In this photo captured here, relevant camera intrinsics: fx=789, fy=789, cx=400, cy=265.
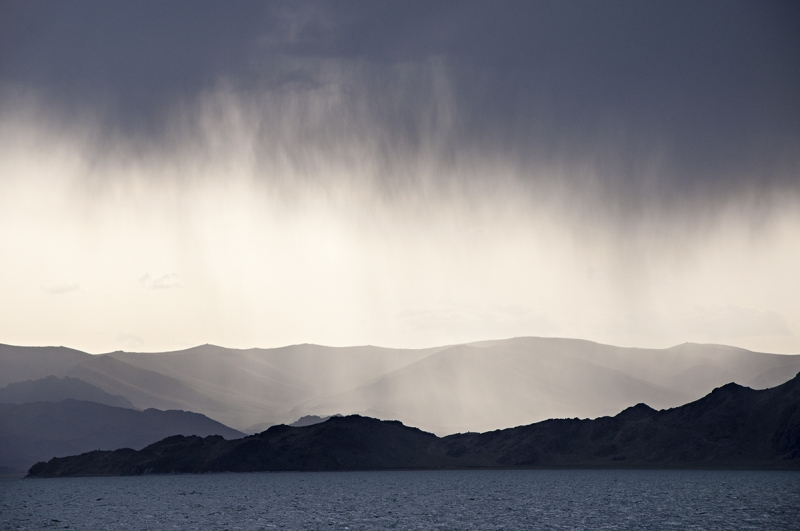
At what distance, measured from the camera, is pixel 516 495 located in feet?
596

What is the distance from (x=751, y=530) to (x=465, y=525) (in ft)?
125

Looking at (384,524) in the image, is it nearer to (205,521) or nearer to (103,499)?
(205,521)

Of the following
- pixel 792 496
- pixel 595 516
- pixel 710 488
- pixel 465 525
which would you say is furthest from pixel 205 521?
pixel 710 488

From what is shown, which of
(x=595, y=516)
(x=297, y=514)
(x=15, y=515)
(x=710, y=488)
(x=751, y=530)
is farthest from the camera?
(x=710, y=488)

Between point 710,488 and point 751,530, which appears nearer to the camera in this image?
point 751,530

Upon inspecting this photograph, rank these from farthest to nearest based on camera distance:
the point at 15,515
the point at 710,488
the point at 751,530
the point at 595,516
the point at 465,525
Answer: the point at 710,488, the point at 15,515, the point at 595,516, the point at 465,525, the point at 751,530

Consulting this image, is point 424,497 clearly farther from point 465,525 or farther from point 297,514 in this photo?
point 465,525

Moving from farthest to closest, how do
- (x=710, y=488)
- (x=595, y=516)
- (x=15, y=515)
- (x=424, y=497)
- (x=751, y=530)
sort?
1. (x=710, y=488)
2. (x=424, y=497)
3. (x=15, y=515)
4. (x=595, y=516)
5. (x=751, y=530)

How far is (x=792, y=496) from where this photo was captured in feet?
502

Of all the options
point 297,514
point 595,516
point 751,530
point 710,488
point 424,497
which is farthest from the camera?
point 710,488

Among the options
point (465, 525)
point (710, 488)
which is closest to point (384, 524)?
point (465, 525)

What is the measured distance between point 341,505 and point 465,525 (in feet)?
156

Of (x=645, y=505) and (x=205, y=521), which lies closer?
(x=205, y=521)

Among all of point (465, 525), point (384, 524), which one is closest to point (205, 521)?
point (384, 524)
